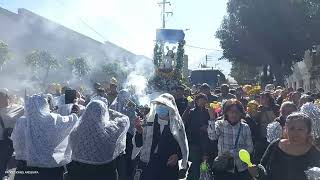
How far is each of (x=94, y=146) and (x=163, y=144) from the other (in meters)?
0.89

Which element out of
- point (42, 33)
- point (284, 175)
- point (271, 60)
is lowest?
point (284, 175)

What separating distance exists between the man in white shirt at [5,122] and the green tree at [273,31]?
102 ft

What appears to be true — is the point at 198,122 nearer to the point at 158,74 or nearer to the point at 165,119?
the point at 165,119

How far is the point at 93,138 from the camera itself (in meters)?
5.64

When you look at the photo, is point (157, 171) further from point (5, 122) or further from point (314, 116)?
point (5, 122)

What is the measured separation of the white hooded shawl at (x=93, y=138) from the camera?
5.64 meters

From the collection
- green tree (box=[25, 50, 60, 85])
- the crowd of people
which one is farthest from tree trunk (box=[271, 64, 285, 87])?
the crowd of people

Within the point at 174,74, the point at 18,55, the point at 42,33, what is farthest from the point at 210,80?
the point at 42,33

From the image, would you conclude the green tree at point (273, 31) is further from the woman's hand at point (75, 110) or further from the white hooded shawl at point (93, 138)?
the white hooded shawl at point (93, 138)

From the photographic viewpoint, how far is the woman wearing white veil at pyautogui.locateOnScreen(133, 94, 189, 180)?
6031 millimetres

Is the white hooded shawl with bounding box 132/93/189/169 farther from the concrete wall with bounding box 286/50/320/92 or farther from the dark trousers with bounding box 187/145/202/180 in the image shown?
the concrete wall with bounding box 286/50/320/92

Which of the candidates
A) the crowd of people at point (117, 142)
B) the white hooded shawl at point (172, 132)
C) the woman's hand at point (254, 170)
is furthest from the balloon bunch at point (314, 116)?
the woman's hand at point (254, 170)

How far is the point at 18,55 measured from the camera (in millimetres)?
49094

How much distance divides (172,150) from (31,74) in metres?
40.3
